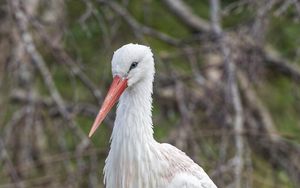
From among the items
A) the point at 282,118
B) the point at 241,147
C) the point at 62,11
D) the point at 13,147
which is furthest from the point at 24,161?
the point at 282,118

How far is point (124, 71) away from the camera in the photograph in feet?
13.8

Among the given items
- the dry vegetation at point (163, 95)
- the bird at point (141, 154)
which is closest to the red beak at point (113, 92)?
the bird at point (141, 154)

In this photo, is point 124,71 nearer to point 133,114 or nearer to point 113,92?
point 113,92

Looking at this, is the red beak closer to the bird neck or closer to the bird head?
the bird head

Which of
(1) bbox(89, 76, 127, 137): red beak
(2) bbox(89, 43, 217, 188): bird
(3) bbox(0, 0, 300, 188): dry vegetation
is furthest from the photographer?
(3) bbox(0, 0, 300, 188): dry vegetation

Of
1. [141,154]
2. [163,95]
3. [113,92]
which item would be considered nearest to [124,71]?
[113,92]

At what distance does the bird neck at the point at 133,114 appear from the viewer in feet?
14.5

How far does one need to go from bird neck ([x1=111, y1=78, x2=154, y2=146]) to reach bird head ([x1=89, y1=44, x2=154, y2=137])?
7cm

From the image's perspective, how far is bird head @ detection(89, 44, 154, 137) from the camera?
418 centimetres

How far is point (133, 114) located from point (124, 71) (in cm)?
30

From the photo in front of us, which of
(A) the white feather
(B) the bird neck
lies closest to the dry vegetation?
(A) the white feather

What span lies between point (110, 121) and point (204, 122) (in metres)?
0.95

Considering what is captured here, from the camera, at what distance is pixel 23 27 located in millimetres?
5488

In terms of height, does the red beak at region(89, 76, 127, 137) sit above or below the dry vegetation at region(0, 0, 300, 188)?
below
